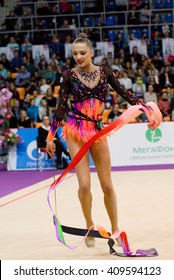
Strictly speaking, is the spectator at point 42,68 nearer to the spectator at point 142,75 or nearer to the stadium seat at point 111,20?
the spectator at point 142,75

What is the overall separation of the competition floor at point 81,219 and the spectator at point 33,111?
501 centimetres

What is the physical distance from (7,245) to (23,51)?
1408cm

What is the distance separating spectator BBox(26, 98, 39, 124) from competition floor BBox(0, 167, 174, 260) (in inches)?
197

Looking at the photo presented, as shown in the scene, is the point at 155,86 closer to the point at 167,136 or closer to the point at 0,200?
the point at 167,136

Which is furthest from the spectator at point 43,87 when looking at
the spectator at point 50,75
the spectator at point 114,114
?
the spectator at point 114,114

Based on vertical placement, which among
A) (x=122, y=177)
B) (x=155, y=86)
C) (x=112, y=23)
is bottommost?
(x=122, y=177)

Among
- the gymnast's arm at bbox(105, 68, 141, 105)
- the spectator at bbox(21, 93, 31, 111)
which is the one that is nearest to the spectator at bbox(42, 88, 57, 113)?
the spectator at bbox(21, 93, 31, 111)

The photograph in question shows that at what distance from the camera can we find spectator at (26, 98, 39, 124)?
626 inches

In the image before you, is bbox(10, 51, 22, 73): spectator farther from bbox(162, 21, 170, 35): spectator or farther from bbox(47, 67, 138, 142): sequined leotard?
bbox(47, 67, 138, 142): sequined leotard

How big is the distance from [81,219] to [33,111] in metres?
9.00

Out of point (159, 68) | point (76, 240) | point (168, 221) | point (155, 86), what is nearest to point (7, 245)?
point (76, 240)

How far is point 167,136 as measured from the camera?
13375mm

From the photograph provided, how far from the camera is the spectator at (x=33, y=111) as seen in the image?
1590 centimetres

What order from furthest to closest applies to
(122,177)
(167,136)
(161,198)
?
(167,136) → (122,177) → (161,198)
